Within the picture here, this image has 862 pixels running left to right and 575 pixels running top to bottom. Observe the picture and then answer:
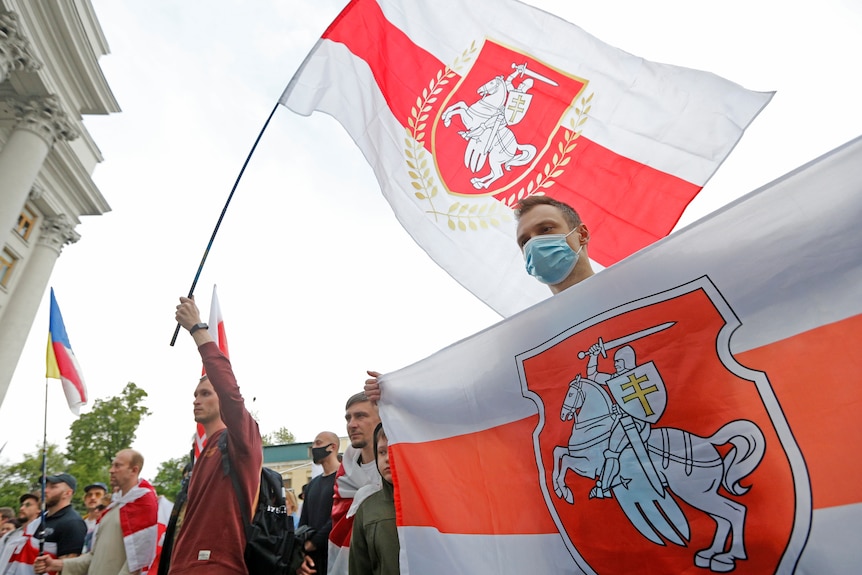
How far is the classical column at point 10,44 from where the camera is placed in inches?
460

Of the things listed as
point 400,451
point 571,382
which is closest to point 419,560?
point 400,451

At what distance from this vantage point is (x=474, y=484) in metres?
2.19

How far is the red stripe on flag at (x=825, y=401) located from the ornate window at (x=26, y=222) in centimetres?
2384

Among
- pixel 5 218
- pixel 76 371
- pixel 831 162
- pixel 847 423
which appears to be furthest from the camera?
pixel 5 218

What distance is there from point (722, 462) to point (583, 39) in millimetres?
3397

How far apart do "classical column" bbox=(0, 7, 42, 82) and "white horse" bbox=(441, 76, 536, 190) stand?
13.4 m

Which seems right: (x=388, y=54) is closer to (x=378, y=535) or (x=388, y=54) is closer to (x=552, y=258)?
(x=552, y=258)

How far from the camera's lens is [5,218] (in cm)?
1284

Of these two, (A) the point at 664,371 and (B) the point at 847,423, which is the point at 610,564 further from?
(B) the point at 847,423

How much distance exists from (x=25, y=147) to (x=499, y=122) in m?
16.7

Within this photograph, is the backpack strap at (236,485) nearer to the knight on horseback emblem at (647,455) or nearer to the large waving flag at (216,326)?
the large waving flag at (216,326)

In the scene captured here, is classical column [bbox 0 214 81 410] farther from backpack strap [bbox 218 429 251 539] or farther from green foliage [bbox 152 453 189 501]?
green foliage [bbox 152 453 189 501]

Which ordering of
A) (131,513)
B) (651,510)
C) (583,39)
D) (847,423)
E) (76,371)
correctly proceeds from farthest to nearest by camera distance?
(76,371), (131,513), (583,39), (651,510), (847,423)

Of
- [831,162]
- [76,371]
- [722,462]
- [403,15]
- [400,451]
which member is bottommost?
[722,462]
